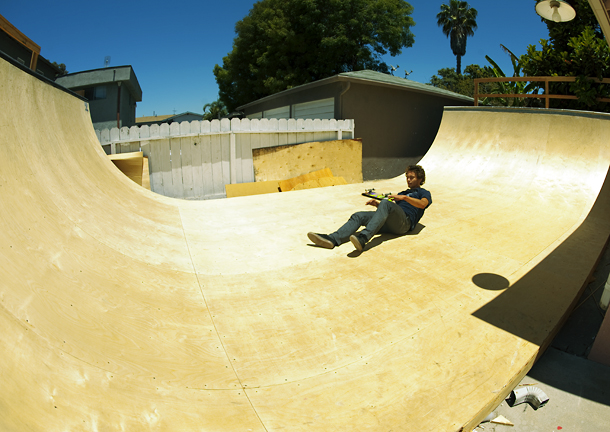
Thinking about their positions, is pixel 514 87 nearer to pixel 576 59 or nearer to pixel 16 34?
pixel 576 59

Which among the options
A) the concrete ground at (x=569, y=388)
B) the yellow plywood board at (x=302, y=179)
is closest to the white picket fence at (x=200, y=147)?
the yellow plywood board at (x=302, y=179)

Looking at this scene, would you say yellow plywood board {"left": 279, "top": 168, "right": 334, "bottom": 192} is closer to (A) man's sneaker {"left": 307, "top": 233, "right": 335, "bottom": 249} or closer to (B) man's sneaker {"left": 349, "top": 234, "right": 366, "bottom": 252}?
(A) man's sneaker {"left": 307, "top": 233, "right": 335, "bottom": 249}

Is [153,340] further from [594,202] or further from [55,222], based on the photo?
[594,202]

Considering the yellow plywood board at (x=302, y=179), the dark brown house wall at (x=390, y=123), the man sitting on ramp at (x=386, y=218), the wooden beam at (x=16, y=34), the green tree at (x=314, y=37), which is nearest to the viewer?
the man sitting on ramp at (x=386, y=218)

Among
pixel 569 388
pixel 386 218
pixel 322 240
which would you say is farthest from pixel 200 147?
pixel 569 388

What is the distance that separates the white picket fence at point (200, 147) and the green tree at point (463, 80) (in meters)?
21.6

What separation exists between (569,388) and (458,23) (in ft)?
194

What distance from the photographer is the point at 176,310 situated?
250 centimetres

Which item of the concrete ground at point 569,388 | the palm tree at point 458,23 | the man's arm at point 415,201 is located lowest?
the concrete ground at point 569,388

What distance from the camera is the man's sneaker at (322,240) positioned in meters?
3.78

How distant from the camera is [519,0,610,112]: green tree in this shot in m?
9.09

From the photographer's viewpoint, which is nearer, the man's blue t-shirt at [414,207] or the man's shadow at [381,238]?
the man's shadow at [381,238]

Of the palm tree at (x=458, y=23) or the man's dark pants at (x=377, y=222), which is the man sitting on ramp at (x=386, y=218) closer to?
the man's dark pants at (x=377, y=222)

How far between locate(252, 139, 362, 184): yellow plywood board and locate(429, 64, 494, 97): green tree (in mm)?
19238
